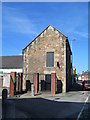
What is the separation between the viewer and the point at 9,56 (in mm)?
48625

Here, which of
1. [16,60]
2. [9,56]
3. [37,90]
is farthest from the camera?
[9,56]

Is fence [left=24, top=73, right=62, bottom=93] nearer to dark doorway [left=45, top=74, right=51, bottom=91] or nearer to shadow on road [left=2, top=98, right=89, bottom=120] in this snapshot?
dark doorway [left=45, top=74, right=51, bottom=91]

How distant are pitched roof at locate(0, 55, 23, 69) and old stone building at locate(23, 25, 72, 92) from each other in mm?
12743

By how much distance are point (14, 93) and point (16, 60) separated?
868 inches

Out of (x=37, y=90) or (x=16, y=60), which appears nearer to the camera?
(x=37, y=90)

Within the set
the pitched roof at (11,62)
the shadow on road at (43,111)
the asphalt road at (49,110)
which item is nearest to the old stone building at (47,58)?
the asphalt road at (49,110)

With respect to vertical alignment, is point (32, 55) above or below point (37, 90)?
above

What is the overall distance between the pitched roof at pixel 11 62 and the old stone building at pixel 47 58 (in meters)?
12.7

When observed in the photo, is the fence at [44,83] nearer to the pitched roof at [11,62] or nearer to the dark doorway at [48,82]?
the dark doorway at [48,82]

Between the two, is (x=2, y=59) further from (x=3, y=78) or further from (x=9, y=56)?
(x=3, y=78)

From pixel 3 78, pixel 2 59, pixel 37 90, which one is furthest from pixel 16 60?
pixel 37 90

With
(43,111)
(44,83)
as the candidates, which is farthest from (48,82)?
(43,111)

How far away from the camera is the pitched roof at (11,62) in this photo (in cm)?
4191

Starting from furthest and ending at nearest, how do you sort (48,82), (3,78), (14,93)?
(3,78)
(48,82)
(14,93)
